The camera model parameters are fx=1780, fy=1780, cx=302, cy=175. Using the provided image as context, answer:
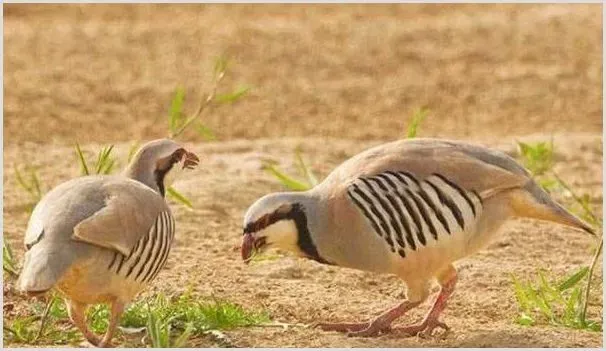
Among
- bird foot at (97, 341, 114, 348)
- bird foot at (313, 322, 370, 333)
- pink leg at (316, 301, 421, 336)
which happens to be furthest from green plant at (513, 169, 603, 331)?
bird foot at (97, 341, 114, 348)

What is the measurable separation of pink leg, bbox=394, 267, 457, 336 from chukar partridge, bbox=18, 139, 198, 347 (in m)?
0.88

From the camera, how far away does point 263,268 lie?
674 centimetres

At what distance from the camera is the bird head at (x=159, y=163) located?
5.84m

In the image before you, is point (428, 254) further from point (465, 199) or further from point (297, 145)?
point (297, 145)

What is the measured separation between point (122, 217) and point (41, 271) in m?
0.40

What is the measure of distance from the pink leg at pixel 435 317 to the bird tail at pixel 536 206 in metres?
0.33

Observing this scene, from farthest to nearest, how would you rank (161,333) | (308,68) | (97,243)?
1. (308,68)
2. (161,333)
3. (97,243)

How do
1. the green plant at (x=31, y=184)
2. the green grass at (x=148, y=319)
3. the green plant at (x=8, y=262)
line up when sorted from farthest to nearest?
the green plant at (x=31, y=184)
the green plant at (x=8, y=262)
the green grass at (x=148, y=319)

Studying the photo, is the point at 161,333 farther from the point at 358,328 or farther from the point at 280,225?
the point at 358,328

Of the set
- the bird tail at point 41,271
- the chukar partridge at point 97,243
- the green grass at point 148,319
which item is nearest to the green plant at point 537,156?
the green grass at point 148,319

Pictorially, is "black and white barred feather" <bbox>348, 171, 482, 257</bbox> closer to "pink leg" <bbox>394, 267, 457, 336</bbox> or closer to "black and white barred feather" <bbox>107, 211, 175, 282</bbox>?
"pink leg" <bbox>394, 267, 457, 336</bbox>

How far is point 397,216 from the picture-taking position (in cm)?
572

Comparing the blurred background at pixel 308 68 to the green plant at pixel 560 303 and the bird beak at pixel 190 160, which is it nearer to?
the bird beak at pixel 190 160

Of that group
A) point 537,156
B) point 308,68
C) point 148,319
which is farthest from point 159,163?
point 308,68
